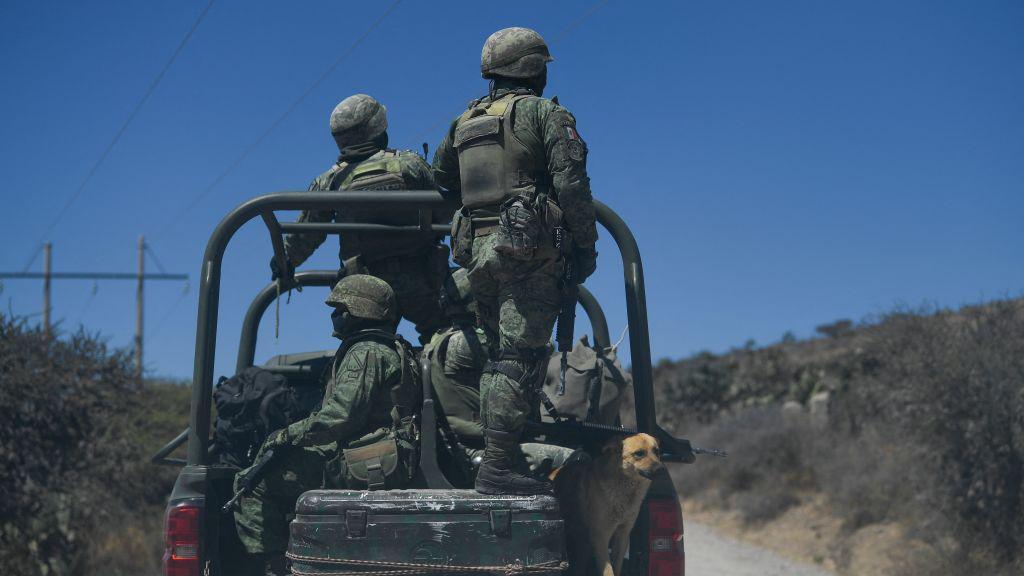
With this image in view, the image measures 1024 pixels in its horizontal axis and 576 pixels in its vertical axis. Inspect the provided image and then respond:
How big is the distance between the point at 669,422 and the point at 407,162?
62.2 feet

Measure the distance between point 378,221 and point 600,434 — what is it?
1669 millimetres

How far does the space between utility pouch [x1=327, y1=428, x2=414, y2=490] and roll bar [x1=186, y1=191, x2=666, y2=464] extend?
69cm

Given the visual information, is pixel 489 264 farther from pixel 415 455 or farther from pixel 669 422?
pixel 669 422

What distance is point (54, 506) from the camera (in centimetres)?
966

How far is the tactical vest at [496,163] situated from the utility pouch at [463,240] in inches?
3.4

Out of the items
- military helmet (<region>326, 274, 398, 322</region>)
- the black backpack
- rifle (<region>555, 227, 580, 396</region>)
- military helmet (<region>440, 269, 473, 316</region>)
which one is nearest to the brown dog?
rifle (<region>555, 227, 580, 396</region>)

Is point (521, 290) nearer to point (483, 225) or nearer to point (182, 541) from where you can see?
point (483, 225)

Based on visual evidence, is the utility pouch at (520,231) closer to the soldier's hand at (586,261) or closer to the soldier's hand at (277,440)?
the soldier's hand at (586,261)

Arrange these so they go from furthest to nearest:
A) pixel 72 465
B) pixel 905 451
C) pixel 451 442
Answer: pixel 905 451 < pixel 72 465 < pixel 451 442

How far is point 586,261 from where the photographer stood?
14.1ft

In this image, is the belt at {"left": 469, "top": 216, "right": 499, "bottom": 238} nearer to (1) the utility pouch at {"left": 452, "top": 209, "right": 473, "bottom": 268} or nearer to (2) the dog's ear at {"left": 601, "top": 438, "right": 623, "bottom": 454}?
(1) the utility pouch at {"left": 452, "top": 209, "right": 473, "bottom": 268}

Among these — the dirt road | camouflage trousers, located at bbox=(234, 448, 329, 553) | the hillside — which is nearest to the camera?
camouflage trousers, located at bbox=(234, 448, 329, 553)

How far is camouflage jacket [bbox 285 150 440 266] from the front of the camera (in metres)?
5.46

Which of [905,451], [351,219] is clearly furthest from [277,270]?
[905,451]
